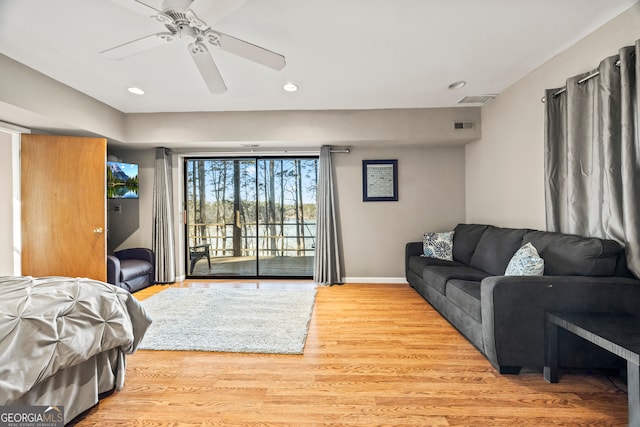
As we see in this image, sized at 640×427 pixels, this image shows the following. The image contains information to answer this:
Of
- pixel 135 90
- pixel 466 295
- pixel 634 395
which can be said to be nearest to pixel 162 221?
pixel 135 90

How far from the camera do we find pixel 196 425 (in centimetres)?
152

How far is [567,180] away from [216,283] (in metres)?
4.40

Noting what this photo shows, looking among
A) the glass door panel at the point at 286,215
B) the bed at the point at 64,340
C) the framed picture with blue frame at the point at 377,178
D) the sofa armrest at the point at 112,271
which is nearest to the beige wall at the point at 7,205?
the sofa armrest at the point at 112,271

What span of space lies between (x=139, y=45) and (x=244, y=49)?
0.70 meters

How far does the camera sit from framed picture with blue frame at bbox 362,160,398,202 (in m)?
4.43

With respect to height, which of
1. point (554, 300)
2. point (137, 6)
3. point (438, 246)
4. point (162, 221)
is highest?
point (137, 6)

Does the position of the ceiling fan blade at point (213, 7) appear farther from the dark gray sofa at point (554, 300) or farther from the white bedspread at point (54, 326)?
the dark gray sofa at point (554, 300)

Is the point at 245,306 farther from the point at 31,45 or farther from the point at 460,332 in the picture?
the point at 31,45

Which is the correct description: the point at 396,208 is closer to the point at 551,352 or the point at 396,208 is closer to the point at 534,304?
the point at 534,304

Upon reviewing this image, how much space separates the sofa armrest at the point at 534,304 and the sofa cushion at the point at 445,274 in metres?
0.89

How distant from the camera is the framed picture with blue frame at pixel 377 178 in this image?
14.5 ft

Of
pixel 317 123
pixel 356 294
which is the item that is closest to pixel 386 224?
pixel 356 294

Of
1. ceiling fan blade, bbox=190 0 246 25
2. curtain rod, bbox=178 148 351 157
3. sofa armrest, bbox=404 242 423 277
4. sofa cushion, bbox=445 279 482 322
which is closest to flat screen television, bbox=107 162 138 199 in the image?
curtain rod, bbox=178 148 351 157

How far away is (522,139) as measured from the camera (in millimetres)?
3094
